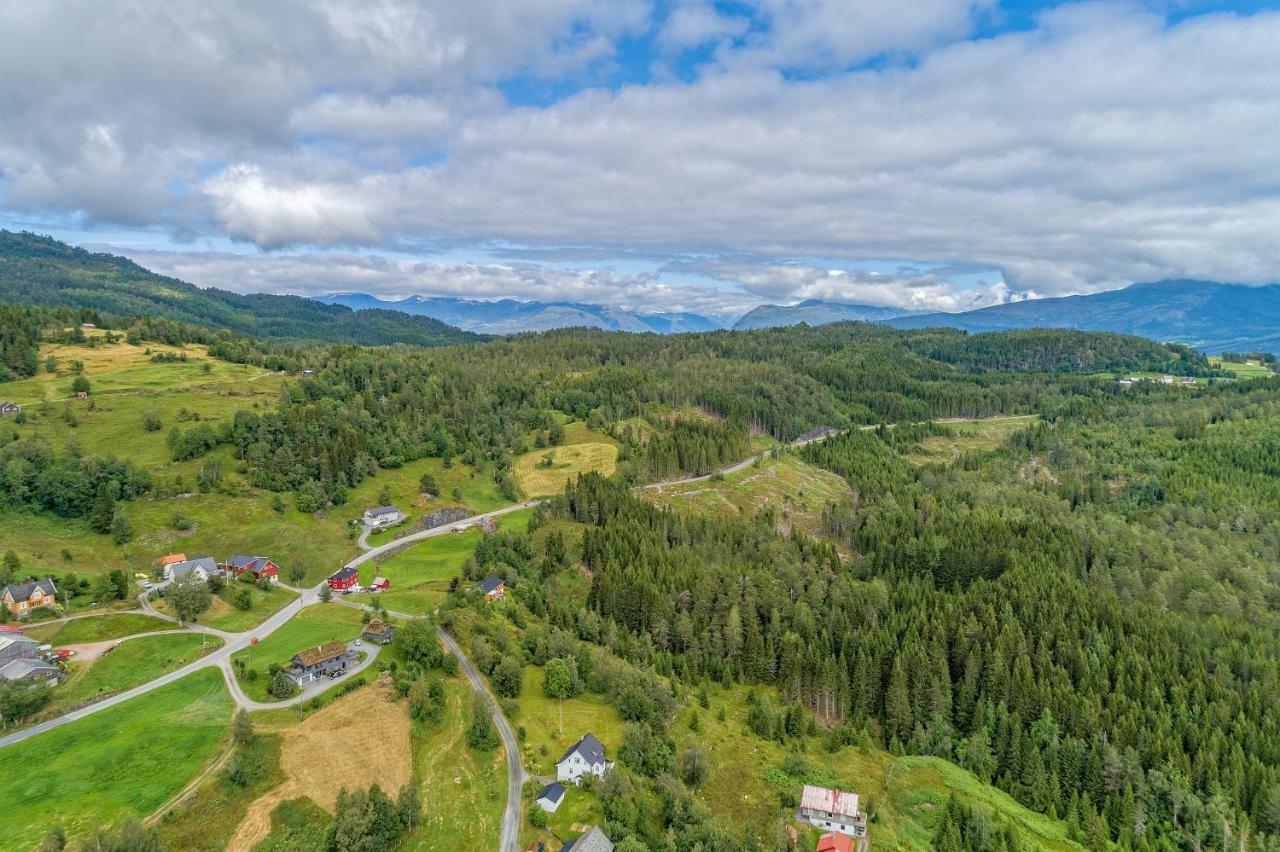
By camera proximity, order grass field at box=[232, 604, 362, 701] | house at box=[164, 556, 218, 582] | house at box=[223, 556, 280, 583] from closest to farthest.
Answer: grass field at box=[232, 604, 362, 701], house at box=[164, 556, 218, 582], house at box=[223, 556, 280, 583]

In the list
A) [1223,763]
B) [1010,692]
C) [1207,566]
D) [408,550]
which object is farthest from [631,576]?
[1207,566]

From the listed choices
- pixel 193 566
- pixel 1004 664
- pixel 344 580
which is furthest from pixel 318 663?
pixel 1004 664

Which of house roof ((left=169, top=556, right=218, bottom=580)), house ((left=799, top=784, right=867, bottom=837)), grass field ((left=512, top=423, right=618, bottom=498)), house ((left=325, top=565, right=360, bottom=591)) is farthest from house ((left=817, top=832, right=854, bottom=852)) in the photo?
grass field ((left=512, top=423, right=618, bottom=498))

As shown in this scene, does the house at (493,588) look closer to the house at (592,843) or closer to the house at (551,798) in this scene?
the house at (551,798)

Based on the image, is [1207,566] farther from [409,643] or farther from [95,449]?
[95,449]

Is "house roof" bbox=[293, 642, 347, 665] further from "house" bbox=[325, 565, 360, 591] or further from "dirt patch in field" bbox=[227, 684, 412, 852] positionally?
"house" bbox=[325, 565, 360, 591]

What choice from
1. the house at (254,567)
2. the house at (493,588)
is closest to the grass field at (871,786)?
the house at (493,588)
